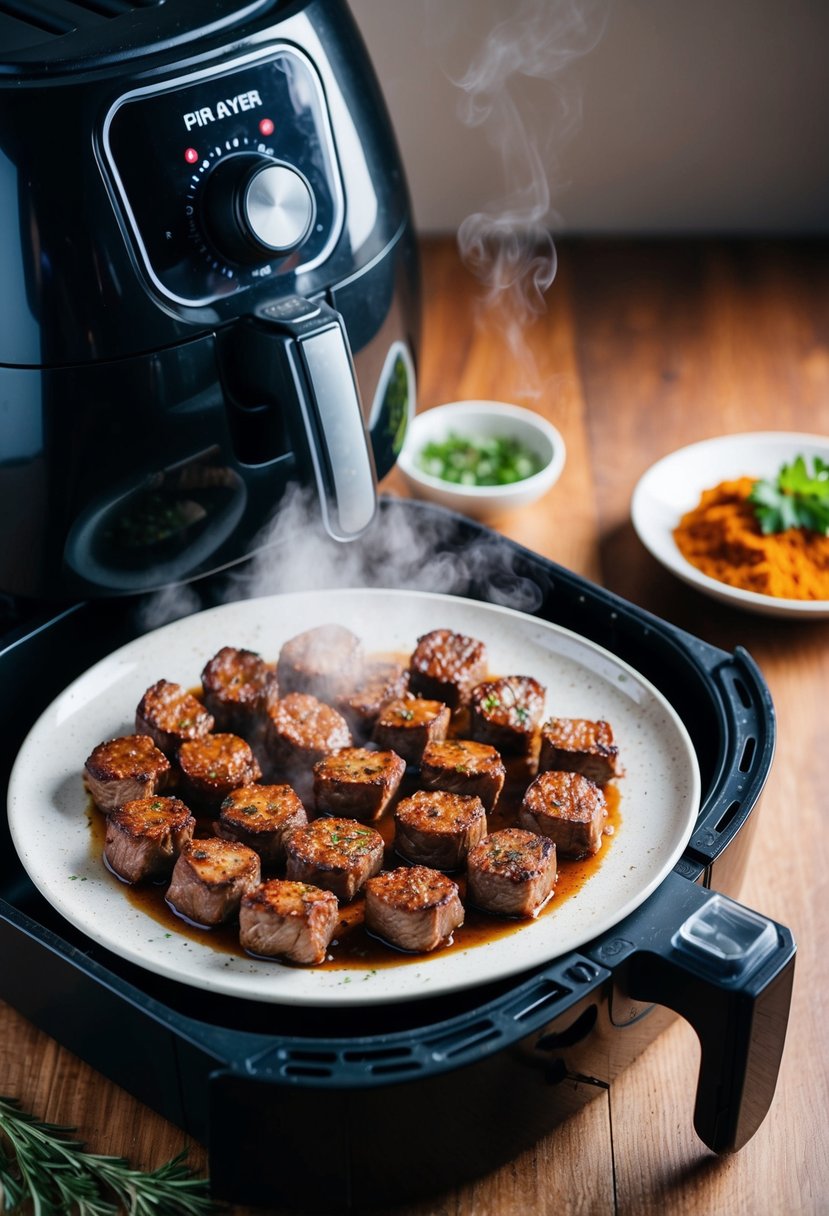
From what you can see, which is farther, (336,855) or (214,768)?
(214,768)

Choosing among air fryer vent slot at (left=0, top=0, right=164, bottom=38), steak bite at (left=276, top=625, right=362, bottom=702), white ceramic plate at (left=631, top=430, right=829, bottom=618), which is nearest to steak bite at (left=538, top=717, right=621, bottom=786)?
steak bite at (left=276, top=625, right=362, bottom=702)

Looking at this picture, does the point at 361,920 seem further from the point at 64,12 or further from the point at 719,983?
the point at 64,12

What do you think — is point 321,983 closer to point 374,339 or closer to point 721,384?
point 374,339

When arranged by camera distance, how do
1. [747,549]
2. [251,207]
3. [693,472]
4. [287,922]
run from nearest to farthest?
[287,922] < [251,207] < [747,549] < [693,472]

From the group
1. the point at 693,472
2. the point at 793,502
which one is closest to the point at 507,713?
the point at 793,502

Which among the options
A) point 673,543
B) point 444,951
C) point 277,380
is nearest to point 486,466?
point 673,543

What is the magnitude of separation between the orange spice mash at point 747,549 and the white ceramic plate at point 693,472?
29mm

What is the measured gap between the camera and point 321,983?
104cm

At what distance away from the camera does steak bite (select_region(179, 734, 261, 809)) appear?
49.2 inches

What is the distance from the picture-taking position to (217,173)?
1168 mm

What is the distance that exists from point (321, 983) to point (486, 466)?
3.41 ft

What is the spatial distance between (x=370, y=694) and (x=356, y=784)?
0.57ft

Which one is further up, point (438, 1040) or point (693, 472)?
point (438, 1040)

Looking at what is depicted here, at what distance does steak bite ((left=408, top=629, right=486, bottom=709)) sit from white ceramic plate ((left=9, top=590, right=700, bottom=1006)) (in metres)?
0.06
